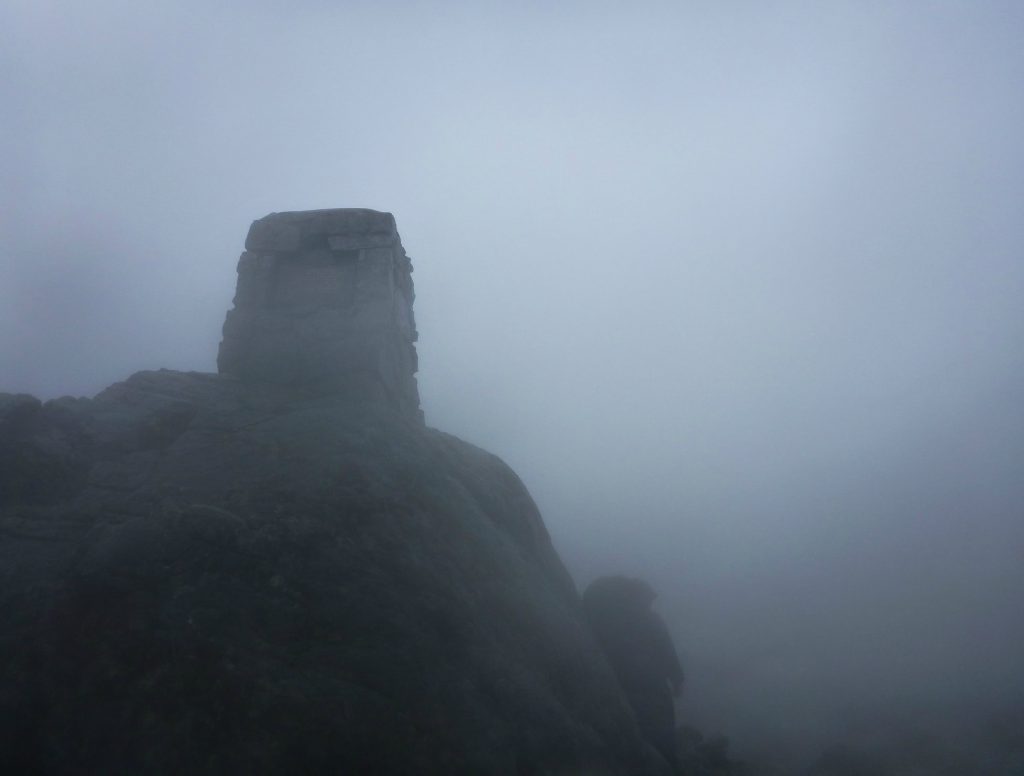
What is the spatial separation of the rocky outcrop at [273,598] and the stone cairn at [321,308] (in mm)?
147

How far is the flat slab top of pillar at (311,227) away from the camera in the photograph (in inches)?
797

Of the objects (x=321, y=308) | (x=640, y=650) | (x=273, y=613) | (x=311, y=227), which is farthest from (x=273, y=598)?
(x=640, y=650)

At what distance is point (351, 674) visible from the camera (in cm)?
1070

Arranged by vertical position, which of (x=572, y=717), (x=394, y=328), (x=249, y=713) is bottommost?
(x=572, y=717)

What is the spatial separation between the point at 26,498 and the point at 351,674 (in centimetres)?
661

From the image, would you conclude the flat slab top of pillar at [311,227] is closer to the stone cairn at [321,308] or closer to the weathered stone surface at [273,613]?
the stone cairn at [321,308]

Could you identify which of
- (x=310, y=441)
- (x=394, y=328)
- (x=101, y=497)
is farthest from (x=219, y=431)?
(x=394, y=328)

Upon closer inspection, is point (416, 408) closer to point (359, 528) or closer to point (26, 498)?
point (359, 528)

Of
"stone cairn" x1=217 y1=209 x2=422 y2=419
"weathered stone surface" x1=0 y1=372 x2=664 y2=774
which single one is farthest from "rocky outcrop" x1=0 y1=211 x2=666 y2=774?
"stone cairn" x1=217 y1=209 x2=422 y2=419

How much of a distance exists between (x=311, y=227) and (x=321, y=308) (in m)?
2.69

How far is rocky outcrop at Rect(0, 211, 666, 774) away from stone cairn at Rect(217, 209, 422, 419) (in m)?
0.15

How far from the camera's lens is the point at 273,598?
11344mm

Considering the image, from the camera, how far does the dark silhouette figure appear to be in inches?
787

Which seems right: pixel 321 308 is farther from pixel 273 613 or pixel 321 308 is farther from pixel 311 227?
pixel 273 613
